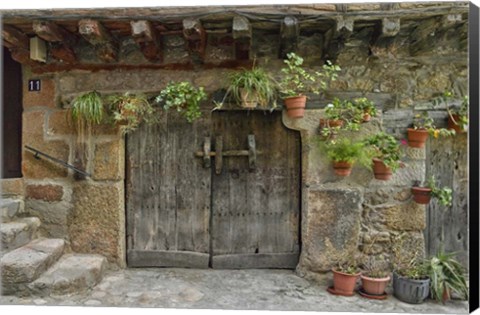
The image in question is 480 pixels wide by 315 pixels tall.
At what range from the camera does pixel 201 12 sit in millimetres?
2256

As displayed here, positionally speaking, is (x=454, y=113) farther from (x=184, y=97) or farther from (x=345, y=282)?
(x=184, y=97)

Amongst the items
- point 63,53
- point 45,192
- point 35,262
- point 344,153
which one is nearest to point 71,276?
point 35,262

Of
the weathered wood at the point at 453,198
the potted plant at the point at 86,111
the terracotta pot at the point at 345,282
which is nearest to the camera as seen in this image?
the terracotta pot at the point at 345,282

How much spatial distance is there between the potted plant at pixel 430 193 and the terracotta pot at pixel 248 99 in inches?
49.7

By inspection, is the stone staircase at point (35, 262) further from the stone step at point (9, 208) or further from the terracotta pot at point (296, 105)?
the terracotta pot at point (296, 105)

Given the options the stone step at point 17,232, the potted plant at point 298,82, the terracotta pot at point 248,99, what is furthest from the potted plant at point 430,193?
the stone step at point 17,232

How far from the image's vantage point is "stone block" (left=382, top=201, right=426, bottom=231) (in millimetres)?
2619

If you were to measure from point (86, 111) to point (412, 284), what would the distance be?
2479 millimetres

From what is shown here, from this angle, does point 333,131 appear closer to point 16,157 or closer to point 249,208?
point 249,208

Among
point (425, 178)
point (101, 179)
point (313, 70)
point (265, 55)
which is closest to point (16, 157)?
point (101, 179)

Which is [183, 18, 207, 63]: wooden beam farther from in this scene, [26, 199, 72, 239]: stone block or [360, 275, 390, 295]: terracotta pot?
[360, 275, 390, 295]: terracotta pot

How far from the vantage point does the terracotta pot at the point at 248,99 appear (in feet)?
8.16

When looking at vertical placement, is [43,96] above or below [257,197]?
above

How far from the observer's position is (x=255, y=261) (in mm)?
2846
